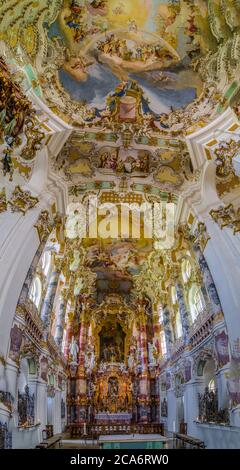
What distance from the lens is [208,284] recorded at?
15945mm

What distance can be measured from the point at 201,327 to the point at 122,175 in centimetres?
741

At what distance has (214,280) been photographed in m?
15.6

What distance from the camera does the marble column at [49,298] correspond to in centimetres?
1862

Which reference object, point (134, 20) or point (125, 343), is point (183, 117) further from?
point (125, 343)

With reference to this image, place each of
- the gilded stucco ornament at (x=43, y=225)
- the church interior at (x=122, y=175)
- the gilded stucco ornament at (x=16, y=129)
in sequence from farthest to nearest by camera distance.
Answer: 1. the gilded stucco ornament at (x=43, y=225)
2. the church interior at (x=122, y=175)
3. the gilded stucco ornament at (x=16, y=129)

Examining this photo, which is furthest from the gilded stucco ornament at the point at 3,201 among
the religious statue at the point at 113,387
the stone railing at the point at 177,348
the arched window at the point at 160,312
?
the religious statue at the point at 113,387

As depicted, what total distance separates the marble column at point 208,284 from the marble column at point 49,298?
694cm

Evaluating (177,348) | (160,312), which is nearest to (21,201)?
(177,348)

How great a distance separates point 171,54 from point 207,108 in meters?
2.17

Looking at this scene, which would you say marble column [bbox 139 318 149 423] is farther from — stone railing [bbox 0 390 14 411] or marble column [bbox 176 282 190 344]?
stone railing [bbox 0 390 14 411]

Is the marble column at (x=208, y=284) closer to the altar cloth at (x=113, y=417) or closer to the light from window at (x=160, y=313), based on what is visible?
the light from window at (x=160, y=313)
